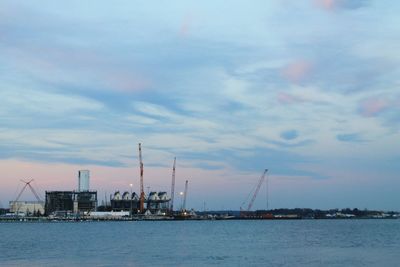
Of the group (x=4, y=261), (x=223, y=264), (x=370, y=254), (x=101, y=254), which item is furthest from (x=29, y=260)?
(x=370, y=254)

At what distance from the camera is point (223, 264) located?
7175 cm

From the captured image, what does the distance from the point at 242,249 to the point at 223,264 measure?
83.9 ft

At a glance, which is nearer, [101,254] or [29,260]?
[29,260]

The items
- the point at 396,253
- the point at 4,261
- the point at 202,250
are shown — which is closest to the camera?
the point at 4,261

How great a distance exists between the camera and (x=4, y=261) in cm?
7312

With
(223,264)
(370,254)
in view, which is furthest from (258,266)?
(370,254)

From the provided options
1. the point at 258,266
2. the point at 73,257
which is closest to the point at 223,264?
the point at 258,266

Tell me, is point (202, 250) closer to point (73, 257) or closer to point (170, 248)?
point (170, 248)

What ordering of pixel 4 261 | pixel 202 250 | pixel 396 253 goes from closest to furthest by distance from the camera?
pixel 4 261, pixel 396 253, pixel 202 250

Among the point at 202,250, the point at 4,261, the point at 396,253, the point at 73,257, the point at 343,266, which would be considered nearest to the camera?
the point at 343,266

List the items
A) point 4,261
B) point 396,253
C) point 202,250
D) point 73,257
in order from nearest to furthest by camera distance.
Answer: point 4,261 → point 73,257 → point 396,253 → point 202,250

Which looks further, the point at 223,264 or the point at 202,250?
the point at 202,250

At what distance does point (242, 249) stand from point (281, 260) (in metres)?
20.8

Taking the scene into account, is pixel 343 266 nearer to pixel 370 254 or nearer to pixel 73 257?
pixel 370 254
